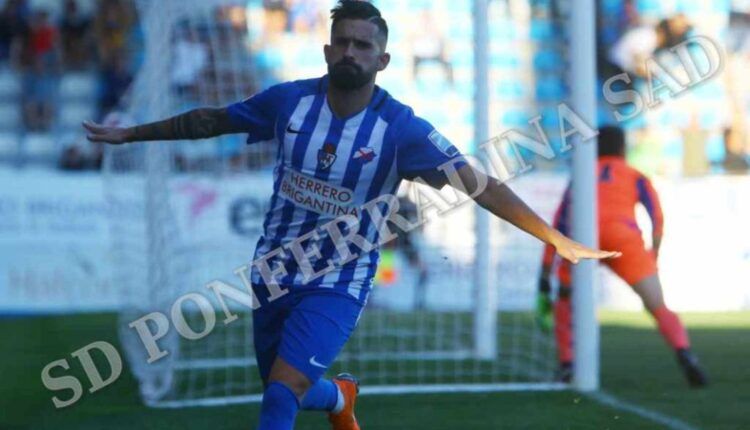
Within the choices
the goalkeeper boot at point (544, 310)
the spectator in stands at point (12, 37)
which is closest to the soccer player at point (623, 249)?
the goalkeeper boot at point (544, 310)

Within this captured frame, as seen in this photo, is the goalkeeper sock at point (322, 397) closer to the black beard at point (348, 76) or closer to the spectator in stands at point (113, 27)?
the black beard at point (348, 76)

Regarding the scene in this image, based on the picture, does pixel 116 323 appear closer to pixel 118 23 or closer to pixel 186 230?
pixel 186 230

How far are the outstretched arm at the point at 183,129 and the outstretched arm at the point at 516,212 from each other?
107 cm

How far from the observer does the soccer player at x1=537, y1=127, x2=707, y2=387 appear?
29.7ft

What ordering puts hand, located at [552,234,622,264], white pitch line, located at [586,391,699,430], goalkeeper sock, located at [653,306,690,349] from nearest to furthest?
1. hand, located at [552,234,622,264]
2. white pitch line, located at [586,391,699,430]
3. goalkeeper sock, located at [653,306,690,349]

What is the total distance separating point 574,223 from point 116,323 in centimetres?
663

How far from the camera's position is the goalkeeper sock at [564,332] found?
9.18 metres

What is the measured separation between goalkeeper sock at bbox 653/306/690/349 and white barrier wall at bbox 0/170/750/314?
4.66 meters

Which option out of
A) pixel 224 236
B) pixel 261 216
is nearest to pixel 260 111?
pixel 261 216

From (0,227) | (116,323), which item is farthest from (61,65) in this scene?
(116,323)

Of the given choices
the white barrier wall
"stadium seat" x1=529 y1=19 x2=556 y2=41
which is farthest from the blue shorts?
the white barrier wall

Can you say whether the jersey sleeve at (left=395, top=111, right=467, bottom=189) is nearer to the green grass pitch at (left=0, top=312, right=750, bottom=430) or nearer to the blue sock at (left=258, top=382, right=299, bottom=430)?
the blue sock at (left=258, top=382, right=299, bottom=430)

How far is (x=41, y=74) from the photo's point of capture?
17766mm

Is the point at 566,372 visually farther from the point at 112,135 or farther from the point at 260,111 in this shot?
the point at 112,135
